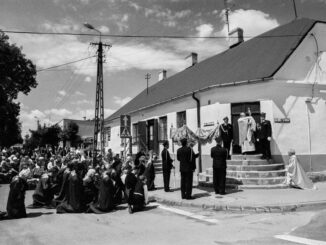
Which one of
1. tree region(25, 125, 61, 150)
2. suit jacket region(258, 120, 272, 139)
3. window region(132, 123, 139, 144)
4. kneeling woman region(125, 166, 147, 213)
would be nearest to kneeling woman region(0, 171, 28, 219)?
kneeling woman region(125, 166, 147, 213)

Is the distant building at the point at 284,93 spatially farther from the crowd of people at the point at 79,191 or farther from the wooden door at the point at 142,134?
the wooden door at the point at 142,134

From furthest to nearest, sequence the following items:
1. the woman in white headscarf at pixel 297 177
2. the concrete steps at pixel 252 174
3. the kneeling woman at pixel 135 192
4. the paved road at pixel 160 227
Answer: the concrete steps at pixel 252 174
the woman in white headscarf at pixel 297 177
the kneeling woman at pixel 135 192
the paved road at pixel 160 227

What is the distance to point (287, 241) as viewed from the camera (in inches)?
227

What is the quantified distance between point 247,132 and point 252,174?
6.26 feet

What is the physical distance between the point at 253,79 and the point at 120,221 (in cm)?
843

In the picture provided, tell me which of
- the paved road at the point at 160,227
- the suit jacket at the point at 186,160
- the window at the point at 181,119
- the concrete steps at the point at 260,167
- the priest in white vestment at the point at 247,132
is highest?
the window at the point at 181,119

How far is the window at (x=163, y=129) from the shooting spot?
2011 centimetres

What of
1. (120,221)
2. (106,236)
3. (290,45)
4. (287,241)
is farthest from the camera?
(290,45)

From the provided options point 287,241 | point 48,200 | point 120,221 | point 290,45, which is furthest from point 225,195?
point 290,45

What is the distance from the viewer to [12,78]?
95.3ft

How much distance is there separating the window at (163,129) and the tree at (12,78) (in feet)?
47.4

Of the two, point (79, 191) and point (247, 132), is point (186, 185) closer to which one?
point (79, 191)

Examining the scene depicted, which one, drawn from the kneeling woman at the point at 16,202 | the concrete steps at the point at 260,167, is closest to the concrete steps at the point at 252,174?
the concrete steps at the point at 260,167

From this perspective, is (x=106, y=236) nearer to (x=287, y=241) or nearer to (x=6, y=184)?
(x=287, y=241)
